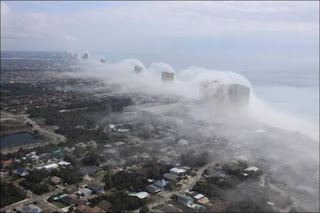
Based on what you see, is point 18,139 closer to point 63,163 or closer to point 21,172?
point 63,163

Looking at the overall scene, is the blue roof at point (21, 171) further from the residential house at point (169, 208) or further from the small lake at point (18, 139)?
the residential house at point (169, 208)

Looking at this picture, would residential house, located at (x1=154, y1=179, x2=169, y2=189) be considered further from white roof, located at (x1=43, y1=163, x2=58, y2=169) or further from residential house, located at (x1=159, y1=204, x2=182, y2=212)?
white roof, located at (x1=43, y1=163, x2=58, y2=169)

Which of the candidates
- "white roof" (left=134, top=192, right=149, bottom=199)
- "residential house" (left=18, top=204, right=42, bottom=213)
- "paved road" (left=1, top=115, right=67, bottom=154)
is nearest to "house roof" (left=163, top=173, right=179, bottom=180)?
"white roof" (left=134, top=192, right=149, bottom=199)

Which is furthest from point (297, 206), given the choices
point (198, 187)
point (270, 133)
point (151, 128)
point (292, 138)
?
point (151, 128)

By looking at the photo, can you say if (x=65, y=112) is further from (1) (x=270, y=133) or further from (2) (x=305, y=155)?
(2) (x=305, y=155)

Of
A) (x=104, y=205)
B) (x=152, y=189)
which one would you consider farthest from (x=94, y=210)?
(x=152, y=189)

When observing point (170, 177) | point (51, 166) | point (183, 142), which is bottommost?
point (170, 177)

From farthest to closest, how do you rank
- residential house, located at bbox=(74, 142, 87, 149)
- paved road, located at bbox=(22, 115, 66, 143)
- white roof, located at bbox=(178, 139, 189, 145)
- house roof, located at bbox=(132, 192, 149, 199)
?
paved road, located at bbox=(22, 115, 66, 143) < white roof, located at bbox=(178, 139, 189, 145) < residential house, located at bbox=(74, 142, 87, 149) < house roof, located at bbox=(132, 192, 149, 199)

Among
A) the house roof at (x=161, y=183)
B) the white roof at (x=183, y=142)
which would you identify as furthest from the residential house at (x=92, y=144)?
the house roof at (x=161, y=183)
